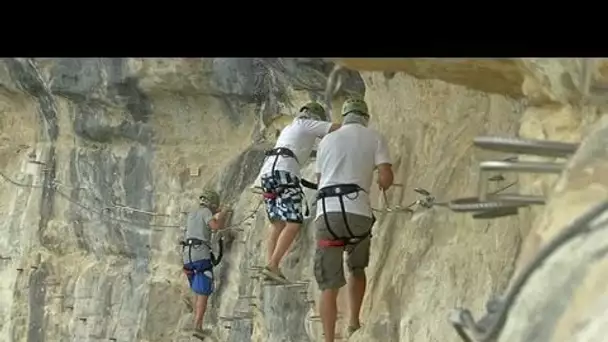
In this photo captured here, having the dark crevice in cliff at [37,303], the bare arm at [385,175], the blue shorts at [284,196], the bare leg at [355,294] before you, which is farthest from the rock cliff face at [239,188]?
the blue shorts at [284,196]

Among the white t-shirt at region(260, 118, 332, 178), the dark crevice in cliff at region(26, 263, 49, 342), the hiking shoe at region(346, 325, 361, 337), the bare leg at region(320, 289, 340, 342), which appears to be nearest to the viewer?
the bare leg at region(320, 289, 340, 342)

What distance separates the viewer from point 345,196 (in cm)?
316

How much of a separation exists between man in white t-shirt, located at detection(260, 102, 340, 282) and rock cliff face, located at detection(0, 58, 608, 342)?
26 cm

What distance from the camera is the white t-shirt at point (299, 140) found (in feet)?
12.3

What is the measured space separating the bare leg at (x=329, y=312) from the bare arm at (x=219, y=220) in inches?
80.5

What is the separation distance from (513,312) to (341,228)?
57.7 inches

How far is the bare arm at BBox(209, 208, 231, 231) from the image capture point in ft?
17.5

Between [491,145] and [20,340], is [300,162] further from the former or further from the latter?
[20,340]

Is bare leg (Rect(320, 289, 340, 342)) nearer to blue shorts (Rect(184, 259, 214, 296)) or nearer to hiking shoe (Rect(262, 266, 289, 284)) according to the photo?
hiking shoe (Rect(262, 266, 289, 284))

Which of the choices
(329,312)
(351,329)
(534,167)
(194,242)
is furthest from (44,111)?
(534,167)

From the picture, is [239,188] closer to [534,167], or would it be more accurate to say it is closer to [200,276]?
[200,276]

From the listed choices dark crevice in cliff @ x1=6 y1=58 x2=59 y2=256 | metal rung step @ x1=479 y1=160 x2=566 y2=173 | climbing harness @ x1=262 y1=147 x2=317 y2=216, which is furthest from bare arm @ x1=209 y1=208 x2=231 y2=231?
metal rung step @ x1=479 y1=160 x2=566 y2=173

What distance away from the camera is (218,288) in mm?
5625

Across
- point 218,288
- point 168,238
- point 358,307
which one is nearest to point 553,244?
point 358,307
